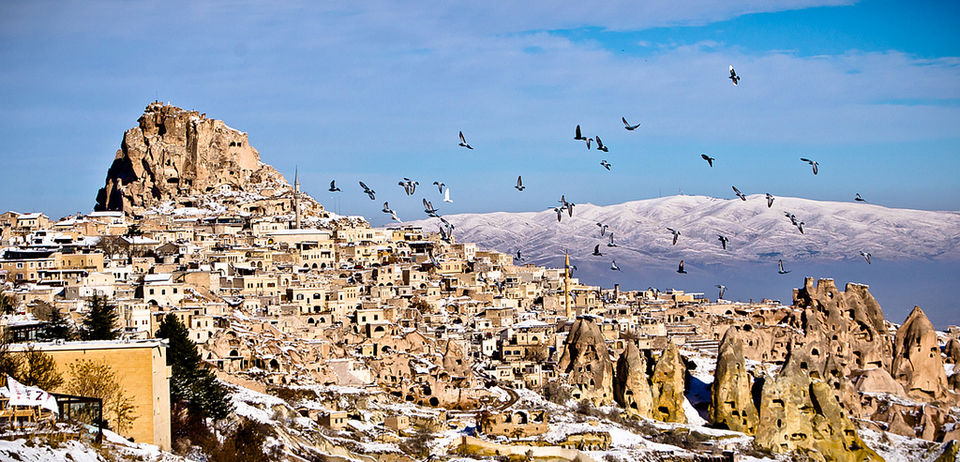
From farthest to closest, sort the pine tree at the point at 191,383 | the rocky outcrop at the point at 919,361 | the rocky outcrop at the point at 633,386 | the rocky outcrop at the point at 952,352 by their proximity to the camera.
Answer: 1. the rocky outcrop at the point at 952,352
2. the rocky outcrop at the point at 919,361
3. the rocky outcrop at the point at 633,386
4. the pine tree at the point at 191,383

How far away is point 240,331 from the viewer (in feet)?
159

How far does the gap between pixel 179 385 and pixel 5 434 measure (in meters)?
10.8

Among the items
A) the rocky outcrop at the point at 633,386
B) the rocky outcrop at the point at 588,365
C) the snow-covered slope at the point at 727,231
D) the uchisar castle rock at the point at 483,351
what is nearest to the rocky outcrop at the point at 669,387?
the uchisar castle rock at the point at 483,351

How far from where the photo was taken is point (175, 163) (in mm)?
97938

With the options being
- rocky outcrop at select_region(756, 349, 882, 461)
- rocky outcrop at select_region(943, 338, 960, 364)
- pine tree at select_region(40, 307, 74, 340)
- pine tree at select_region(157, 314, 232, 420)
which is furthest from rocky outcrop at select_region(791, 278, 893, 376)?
pine tree at select_region(40, 307, 74, 340)

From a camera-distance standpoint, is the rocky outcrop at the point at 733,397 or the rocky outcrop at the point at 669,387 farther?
the rocky outcrop at the point at 669,387

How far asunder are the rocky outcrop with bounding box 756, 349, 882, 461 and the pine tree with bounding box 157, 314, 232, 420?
Result: 24.2 m

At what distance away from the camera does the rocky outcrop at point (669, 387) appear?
171 ft

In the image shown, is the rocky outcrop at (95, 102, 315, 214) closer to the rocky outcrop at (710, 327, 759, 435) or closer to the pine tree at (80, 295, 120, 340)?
the rocky outcrop at (710, 327, 759, 435)

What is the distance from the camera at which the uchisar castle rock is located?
42438 mm

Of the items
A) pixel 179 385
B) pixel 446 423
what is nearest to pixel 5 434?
pixel 179 385

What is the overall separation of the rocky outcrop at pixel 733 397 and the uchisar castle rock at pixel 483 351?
0.29ft

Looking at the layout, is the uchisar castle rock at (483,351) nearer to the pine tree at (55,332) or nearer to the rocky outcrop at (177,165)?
the pine tree at (55,332)

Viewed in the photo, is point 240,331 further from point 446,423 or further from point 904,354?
point 904,354
